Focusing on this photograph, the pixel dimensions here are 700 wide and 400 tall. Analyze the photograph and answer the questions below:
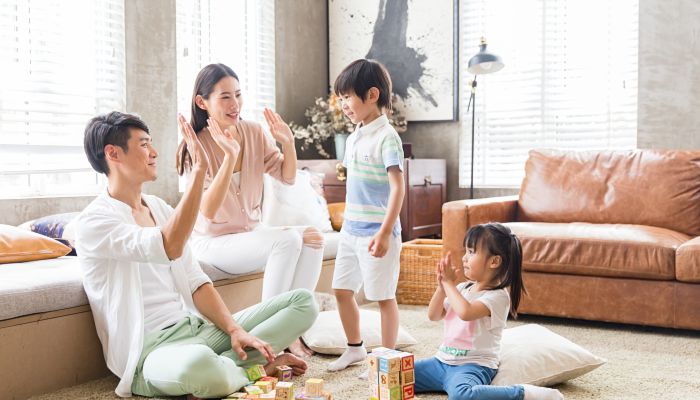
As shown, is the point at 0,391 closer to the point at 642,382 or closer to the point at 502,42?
the point at 642,382

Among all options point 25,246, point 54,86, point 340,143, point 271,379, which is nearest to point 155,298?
point 271,379

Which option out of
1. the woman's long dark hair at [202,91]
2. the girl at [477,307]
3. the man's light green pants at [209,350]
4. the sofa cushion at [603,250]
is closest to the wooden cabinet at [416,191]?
the sofa cushion at [603,250]

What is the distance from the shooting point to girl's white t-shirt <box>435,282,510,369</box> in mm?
2232

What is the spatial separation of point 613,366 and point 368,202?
106cm

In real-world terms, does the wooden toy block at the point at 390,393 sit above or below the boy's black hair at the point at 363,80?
below

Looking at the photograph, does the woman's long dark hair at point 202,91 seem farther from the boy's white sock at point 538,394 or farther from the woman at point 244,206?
the boy's white sock at point 538,394

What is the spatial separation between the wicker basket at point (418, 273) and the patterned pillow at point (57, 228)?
1737 mm

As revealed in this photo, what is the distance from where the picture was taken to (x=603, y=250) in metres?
3.29

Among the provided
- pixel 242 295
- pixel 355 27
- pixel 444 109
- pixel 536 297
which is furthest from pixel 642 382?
pixel 355 27

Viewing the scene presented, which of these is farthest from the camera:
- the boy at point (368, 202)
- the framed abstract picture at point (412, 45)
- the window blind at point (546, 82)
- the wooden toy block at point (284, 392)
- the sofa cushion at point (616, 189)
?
the framed abstract picture at point (412, 45)

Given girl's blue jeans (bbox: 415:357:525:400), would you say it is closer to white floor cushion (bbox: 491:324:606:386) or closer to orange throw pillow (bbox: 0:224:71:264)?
white floor cushion (bbox: 491:324:606:386)

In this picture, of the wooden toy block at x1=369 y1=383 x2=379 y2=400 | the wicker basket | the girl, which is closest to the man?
the wooden toy block at x1=369 y1=383 x2=379 y2=400

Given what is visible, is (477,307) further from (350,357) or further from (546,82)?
(546,82)

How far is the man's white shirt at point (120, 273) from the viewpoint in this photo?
2156 mm
